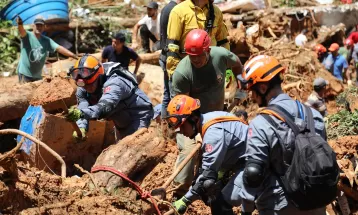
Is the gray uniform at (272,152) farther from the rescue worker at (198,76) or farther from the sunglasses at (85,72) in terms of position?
the sunglasses at (85,72)

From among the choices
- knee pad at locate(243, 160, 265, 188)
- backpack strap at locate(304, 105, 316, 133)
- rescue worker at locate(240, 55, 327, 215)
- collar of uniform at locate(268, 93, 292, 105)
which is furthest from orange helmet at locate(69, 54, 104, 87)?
backpack strap at locate(304, 105, 316, 133)

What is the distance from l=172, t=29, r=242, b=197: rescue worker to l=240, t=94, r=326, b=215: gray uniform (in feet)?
6.54

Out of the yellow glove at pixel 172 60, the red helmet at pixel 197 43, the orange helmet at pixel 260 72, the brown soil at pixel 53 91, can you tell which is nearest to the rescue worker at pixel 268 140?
the orange helmet at pixel 260 72

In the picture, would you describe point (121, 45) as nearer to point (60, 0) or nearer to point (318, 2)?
point (60, 0)

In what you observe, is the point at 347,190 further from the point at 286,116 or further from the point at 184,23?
the point at 286,116

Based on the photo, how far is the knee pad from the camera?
16.4 feet

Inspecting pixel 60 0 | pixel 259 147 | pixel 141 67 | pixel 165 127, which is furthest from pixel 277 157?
pixel 60 0

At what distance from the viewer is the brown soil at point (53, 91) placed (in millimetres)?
8211

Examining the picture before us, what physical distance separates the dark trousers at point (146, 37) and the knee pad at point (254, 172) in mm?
8975

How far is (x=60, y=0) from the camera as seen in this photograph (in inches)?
599

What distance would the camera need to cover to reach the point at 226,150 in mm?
5688

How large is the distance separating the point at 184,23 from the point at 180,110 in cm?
243

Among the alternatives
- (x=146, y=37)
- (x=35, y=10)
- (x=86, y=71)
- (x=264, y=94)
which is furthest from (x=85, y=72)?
(x=35, y=10)

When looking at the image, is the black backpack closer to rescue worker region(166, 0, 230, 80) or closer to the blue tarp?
rescue worker region(166, 0, 230, 80)
